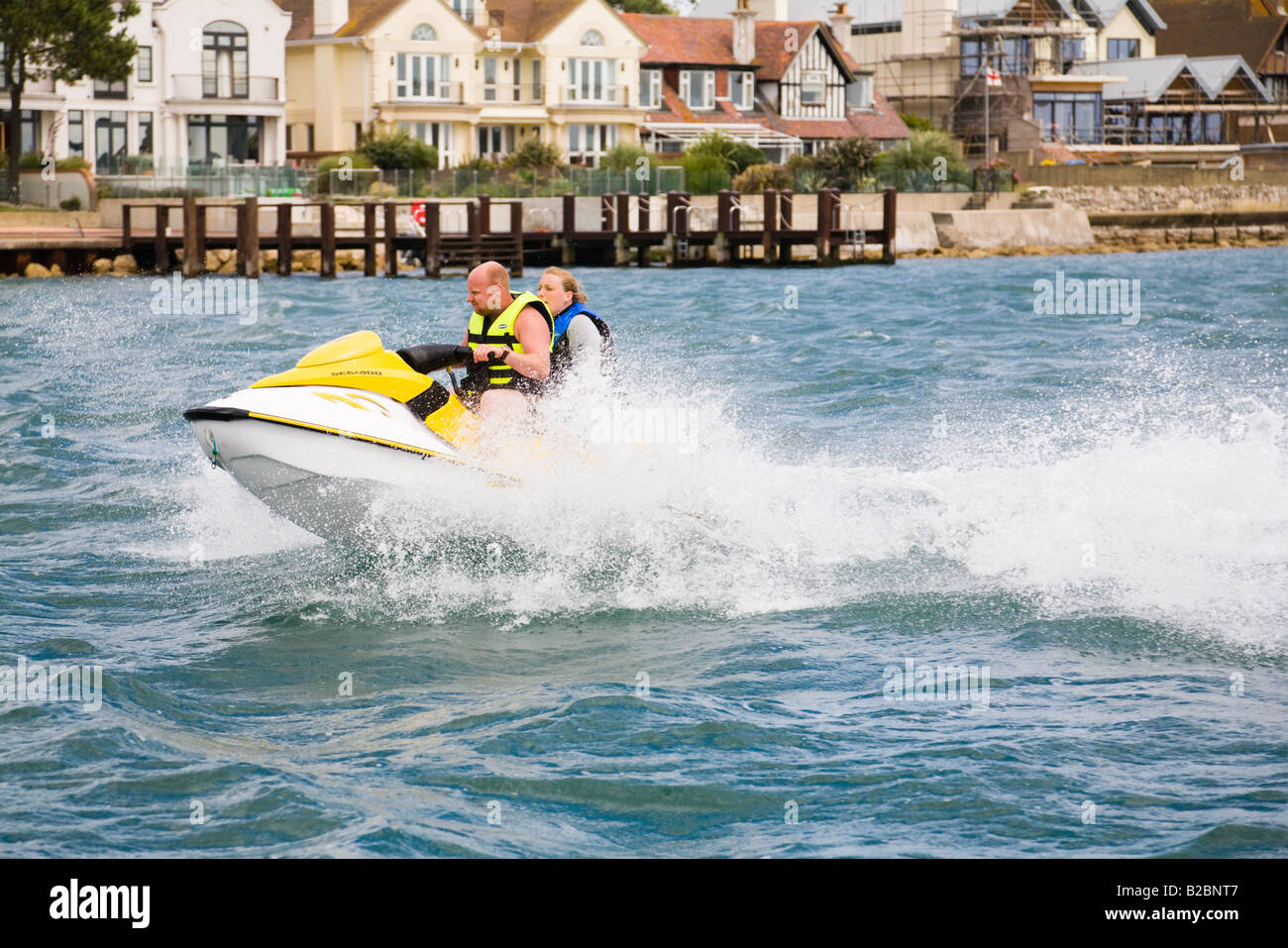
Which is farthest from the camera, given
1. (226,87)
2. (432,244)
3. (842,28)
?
(842,28)

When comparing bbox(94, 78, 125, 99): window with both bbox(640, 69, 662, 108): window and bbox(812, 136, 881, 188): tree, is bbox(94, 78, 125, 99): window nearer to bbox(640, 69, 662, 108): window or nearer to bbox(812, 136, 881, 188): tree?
bbox(640, 69, 662, 108): window

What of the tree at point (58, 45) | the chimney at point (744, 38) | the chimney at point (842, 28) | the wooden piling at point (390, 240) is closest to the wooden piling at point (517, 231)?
the wooden piling at point (390, 240)

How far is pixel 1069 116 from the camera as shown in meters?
78.6

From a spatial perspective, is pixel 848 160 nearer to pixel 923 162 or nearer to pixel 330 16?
pixel 923 162

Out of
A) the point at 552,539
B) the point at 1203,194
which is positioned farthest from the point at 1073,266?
the point at 552,539

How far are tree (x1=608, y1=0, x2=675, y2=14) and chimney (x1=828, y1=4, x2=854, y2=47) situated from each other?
15.2 m

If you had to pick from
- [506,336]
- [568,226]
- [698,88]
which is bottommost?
[506,336]

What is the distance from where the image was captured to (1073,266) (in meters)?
47.8

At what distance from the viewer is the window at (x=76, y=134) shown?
52.0m

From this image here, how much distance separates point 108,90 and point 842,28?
114 feet

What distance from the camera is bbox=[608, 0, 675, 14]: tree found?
85.8m

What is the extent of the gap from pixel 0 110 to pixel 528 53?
20928 millimetres

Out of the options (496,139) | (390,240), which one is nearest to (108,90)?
(496,139)
